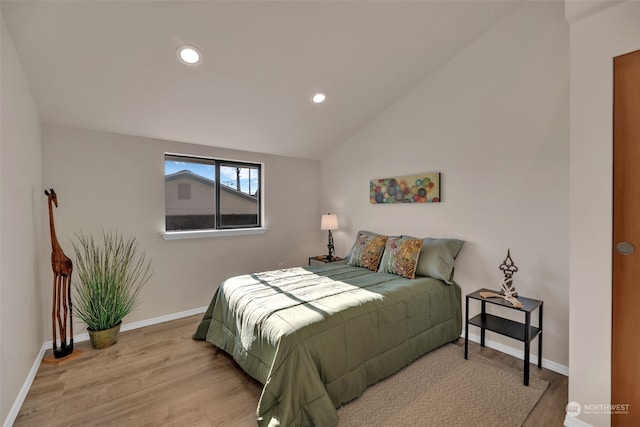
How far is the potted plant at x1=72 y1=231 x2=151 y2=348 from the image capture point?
263 centimetres

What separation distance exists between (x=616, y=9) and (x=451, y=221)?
1.90 m

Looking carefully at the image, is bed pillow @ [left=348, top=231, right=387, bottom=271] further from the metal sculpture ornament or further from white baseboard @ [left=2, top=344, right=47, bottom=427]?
white baseboard @ [left=2, top=344, right=47, bottom=427]

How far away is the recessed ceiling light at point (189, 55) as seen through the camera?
223 cm

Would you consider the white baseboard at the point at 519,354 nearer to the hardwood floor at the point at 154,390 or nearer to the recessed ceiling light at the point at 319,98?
the hardwood floor at the point at 154,390

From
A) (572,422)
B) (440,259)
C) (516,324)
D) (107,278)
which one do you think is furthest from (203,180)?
(572,422)

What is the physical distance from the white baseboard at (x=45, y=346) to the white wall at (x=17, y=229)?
50 mm

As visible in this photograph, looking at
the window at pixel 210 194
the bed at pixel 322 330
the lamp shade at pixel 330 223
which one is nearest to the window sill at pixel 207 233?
the window at pixel 210 194

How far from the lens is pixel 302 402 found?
5.45ft

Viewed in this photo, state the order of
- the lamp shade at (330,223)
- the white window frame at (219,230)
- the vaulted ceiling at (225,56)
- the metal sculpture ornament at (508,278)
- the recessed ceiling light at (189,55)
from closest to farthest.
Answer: the vaulted ceiling at (225,56) < the recessed ceiling light at (189,55) < the metal sculpture ornament at (508,278) < the white window frame at (219,230) < the lamp shade at (330,223)

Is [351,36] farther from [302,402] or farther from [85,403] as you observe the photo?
[85,403]

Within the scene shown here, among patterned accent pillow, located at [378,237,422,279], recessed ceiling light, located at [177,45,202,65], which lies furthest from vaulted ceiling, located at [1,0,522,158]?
patterned accent pillow, located at [378,237,422,279]

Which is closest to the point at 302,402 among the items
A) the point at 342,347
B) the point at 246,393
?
the point at 342,347

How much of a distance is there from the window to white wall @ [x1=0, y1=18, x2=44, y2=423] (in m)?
1.19

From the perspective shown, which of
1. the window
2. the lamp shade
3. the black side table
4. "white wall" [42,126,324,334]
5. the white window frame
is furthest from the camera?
the lamp shade
